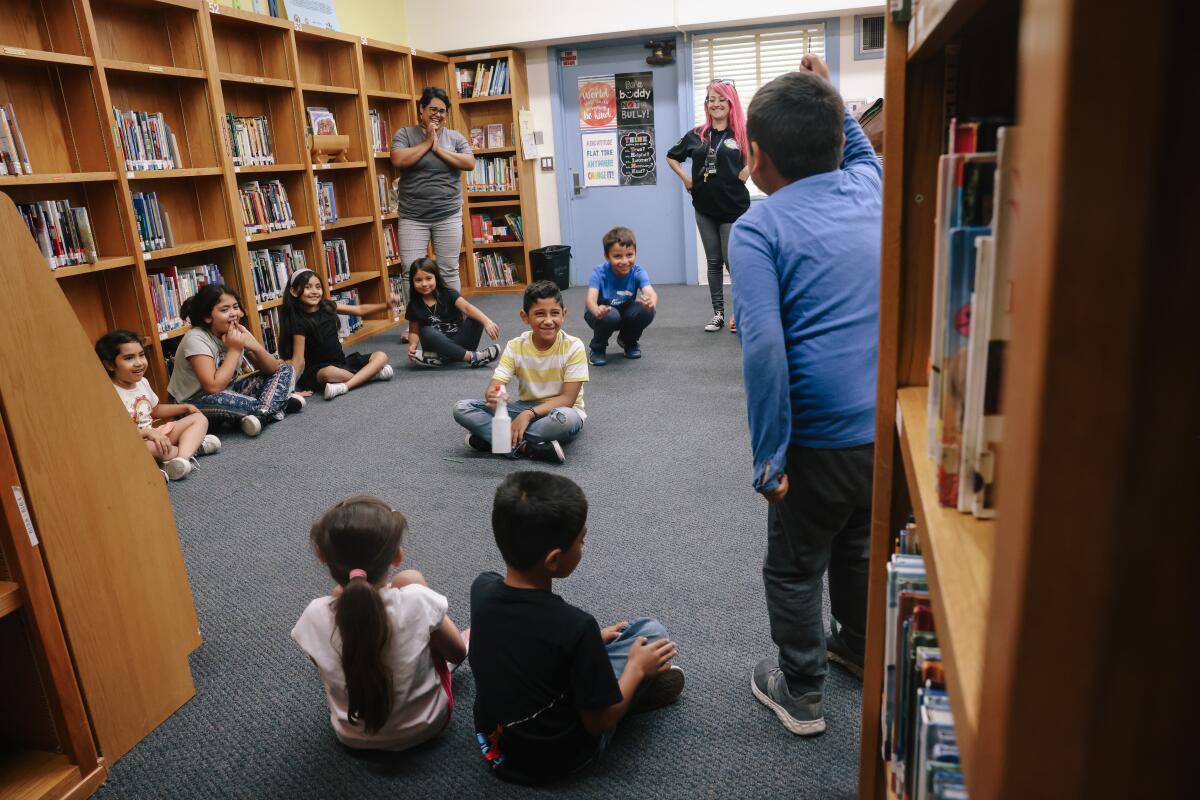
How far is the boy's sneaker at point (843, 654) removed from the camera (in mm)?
1869

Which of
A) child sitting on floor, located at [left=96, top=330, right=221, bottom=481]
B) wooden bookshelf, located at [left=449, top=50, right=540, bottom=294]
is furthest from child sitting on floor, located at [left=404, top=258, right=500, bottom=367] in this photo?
wooden bookshelf, located at [left=449, top=50, right=540, bottom=294]

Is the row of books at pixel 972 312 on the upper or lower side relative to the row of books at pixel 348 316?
upper

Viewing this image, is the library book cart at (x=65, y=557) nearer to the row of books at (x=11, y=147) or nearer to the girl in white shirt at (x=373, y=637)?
the girl in white shirt at (x=373, y=637)

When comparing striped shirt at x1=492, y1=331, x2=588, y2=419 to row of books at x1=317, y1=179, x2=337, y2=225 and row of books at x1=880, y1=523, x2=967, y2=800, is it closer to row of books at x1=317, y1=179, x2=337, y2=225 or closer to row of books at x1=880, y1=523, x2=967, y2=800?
row of books at x1=880, y1=523, x2=967, y2=800

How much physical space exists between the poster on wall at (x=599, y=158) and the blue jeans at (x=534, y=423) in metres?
4.52

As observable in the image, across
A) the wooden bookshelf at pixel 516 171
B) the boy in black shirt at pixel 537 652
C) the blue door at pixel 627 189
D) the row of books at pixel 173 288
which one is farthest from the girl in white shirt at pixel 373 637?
the blue door at pixel 627 189

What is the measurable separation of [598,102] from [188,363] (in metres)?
4.64

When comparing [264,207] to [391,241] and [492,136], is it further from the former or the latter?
[492,136]

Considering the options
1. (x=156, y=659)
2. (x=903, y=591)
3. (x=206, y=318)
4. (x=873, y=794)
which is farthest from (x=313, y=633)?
(x=206, y=318)

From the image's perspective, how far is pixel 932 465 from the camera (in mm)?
721

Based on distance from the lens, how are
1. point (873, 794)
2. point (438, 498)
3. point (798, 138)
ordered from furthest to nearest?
1. point (438, 498)
2. point (798, 138)
3. point (873, 794)

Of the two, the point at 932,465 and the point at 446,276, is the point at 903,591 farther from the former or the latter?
the point at 446,276

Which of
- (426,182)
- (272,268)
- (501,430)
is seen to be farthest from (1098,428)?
(426,182)

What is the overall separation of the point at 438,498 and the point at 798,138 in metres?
1.95
